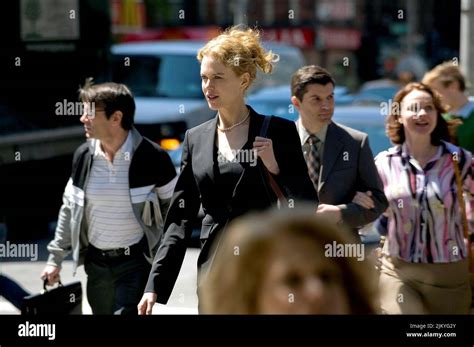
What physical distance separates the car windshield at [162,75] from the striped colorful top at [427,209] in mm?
4940

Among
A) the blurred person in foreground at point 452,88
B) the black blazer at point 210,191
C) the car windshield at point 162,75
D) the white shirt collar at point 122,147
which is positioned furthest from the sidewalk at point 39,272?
the car windshield at point 162,75

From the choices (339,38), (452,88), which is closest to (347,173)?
(452,88)

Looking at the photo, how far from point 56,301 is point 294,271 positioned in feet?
9.02

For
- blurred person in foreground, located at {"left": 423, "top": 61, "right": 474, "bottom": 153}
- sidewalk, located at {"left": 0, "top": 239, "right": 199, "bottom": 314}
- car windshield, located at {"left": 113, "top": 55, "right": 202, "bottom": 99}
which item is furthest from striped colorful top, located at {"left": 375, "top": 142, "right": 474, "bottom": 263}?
car windshield, located at {"left": 113, "top": 55, "right": 202, "bottom": 99}

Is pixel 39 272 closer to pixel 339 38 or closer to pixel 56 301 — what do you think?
pixel 56 301

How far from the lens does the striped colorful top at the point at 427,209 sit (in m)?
4.68

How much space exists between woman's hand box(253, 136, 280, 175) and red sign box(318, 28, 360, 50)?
21.8 metres

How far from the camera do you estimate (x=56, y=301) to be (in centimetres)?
474

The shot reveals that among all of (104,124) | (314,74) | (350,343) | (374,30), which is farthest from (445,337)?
(374,30)

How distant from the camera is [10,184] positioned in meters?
6.67

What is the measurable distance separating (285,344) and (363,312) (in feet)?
6.96

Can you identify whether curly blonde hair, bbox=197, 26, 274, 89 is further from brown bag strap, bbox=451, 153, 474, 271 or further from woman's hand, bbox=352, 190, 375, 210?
brown bag strap, bbox=451, 153, 474, 271

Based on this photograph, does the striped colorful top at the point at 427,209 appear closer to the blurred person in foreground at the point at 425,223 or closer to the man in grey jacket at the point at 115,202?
the blurred person in foreground at the point at 425,223

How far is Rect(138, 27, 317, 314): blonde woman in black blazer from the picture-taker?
402cm
